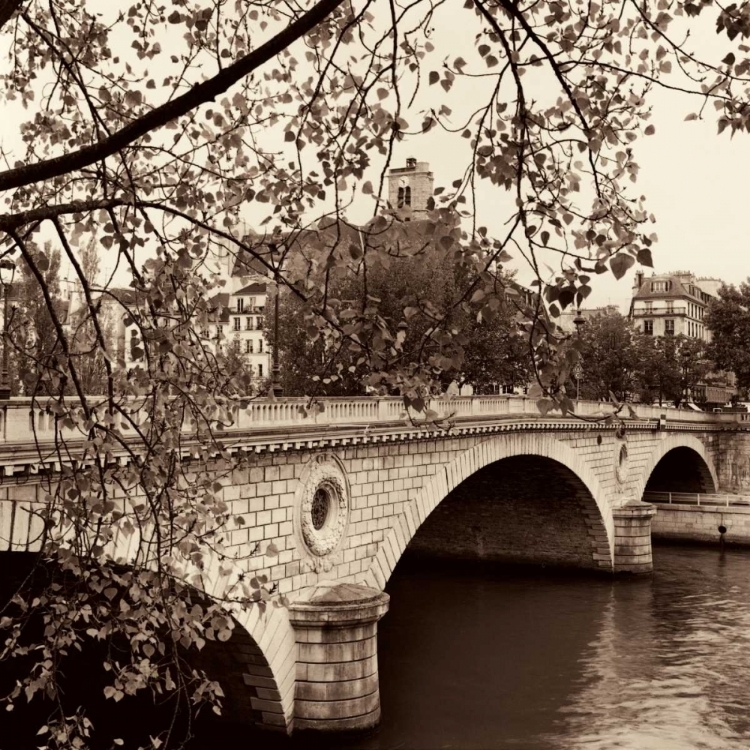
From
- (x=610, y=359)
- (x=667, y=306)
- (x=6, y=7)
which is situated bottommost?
(x=6, y=7)

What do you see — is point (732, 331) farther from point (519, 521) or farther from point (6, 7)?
point (6, 7)

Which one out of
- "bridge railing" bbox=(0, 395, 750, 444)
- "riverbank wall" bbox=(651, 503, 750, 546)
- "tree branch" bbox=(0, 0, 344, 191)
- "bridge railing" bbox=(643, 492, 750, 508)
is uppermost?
"tree branch" bbox=(0, 0, 344, 191)

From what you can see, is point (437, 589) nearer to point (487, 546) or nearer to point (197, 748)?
point (487, 546)

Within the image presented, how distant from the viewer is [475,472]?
27281 mm

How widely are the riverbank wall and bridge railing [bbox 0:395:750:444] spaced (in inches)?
295

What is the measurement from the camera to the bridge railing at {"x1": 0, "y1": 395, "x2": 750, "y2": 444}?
10359mm

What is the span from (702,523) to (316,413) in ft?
121

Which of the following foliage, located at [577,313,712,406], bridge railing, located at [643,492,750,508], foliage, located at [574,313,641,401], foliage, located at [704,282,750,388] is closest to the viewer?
bridge railing, located at [643,492,750,508]

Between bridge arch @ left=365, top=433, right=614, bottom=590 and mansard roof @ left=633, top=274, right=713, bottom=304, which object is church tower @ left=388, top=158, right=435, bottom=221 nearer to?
mansard roof @ left=633, top=274, right=713, bottom=304

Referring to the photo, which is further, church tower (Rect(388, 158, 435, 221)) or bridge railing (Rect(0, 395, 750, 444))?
church tower (Rect(388, 158, 435, 221))

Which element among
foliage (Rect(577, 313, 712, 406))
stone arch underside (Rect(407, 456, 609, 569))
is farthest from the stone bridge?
foliage (Rect(577, 313, 712, 406))

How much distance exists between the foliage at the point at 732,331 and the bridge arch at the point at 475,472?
29.8 meters

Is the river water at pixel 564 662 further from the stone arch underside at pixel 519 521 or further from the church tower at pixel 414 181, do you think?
the church tower at pixel 414 181

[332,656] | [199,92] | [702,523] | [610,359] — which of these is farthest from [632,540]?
[610,359]
